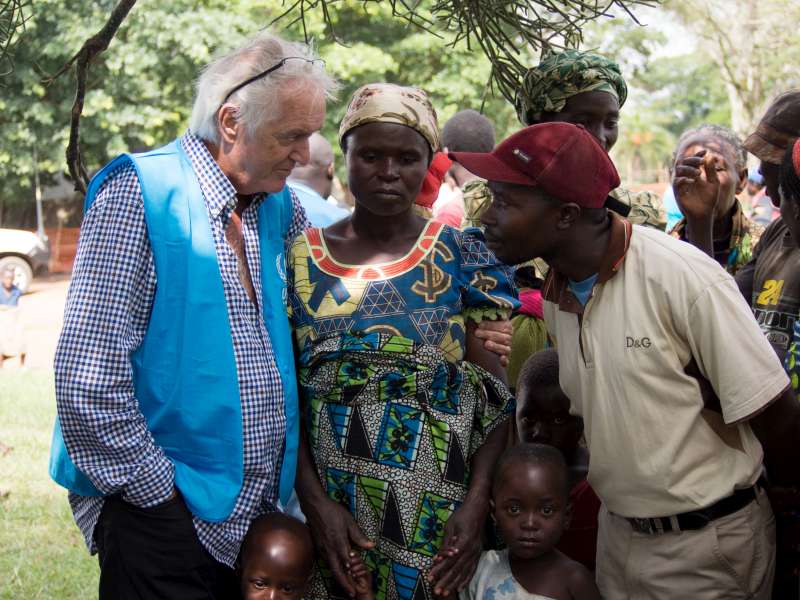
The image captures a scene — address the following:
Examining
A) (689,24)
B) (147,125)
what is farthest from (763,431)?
(689,24)

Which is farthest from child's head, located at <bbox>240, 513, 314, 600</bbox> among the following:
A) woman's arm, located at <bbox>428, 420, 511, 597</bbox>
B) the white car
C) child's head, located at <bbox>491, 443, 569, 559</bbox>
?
the white car

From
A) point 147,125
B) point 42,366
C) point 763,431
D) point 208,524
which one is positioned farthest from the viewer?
point 147,125

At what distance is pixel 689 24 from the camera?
79.2 feet

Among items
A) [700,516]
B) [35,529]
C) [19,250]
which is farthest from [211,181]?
[19,250]

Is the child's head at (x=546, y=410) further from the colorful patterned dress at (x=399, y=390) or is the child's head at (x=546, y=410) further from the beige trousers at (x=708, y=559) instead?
the beige trousers at (x=708, y=559)

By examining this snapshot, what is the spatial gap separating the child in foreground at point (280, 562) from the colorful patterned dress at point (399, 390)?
62 mm

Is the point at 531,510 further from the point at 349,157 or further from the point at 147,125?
the point at 147,125

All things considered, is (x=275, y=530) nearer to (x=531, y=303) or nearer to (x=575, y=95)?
(x=531, y=303)

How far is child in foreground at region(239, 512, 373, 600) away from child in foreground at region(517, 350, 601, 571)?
81cm

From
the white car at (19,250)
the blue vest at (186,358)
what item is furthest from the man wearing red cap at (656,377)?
the white car at (19,250)

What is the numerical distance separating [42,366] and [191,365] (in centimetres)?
1067

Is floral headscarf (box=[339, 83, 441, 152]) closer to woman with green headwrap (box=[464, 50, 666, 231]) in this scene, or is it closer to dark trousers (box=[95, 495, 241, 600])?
woman with green headwrap (box=[464, 50, 666, 231])

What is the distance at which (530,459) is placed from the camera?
279 centimetres

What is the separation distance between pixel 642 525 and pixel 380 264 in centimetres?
101
